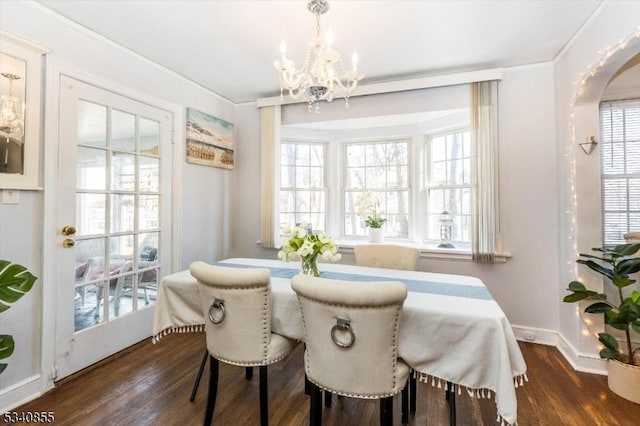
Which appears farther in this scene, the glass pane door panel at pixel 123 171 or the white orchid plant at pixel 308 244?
the glass pane door panel at pixel 123 171

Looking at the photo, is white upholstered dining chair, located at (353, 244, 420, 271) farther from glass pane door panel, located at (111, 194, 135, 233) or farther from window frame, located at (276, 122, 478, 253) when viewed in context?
glass pane door panel, located at (111, 194, 135, 233)

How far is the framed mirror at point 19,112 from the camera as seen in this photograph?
5.97ft

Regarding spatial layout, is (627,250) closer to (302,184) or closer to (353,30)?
(353,30)

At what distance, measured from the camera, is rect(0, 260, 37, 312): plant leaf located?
1479mm

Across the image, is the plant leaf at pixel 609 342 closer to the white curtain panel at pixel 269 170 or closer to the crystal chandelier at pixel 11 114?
the white curtain panel at pixel 269 170

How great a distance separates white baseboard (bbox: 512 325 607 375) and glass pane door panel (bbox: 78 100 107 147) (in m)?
3.95

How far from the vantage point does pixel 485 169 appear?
9.35 feet

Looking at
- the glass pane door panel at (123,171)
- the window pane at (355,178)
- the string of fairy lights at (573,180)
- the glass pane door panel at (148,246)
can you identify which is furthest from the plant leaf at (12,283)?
the string of fairy lights at (573,180)

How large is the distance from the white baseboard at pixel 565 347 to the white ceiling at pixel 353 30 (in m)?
2.45

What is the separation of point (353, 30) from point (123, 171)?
2193mm

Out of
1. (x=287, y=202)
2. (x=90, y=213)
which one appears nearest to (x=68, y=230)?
(x=90, y=213)

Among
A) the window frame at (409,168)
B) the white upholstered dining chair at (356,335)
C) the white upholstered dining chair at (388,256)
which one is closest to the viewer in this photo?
the white upholstered dining chair at (356,335)

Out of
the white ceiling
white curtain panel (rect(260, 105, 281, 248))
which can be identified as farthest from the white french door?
white curtain panel (rect(260, 105, 281, 248))

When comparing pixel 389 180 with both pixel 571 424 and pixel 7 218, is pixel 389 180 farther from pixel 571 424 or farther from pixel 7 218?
pixel 7 218
